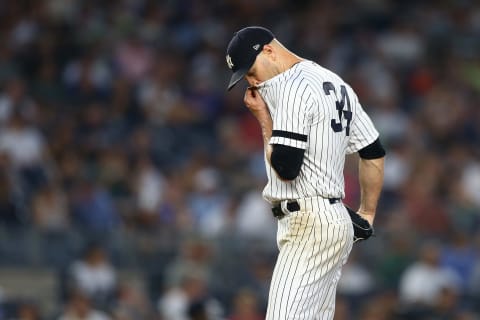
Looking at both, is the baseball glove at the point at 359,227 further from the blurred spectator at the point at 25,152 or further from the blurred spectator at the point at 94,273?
the blurred spectator at the point at 25,152

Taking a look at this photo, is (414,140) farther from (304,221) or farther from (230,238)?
(304,221)

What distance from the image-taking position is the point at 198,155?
12852 millimetres

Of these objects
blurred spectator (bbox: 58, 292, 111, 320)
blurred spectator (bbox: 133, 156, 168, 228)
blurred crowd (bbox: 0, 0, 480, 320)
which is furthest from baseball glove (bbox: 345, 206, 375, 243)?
blurred spectator (bbox: 133, 156, 168, 228)

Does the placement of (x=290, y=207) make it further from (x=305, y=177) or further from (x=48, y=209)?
(x=48, y=209)

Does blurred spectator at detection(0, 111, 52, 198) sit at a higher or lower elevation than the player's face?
higher

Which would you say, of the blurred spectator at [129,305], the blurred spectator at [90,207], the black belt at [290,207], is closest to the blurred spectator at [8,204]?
the blurred spectator at [90,207]

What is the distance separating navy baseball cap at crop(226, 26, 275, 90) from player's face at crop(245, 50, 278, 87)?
2 cm

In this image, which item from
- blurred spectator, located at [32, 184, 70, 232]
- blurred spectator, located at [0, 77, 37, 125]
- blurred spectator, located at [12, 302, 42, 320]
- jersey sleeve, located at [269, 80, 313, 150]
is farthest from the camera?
blurred spectator, located at [0, 77, 37, 125]

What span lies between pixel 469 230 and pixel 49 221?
3.83m

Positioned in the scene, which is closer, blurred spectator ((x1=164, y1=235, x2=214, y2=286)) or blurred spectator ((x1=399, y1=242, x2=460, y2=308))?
blurred spectator ((x1=164, y1=235, x2=214, y2=286))

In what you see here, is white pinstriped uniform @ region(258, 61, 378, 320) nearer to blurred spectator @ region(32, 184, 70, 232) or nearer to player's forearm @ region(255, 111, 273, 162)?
player's forearm @ region(255, 111, 273, 162)

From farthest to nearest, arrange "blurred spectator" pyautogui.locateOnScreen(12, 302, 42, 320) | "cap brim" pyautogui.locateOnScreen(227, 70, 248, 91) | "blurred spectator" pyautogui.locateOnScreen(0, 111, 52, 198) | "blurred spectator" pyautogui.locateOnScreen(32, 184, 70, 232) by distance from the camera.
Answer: "blurred spectator" pyautogui.locateOnScreen(0, 111, 52, 198) < "blurred spectator" pyautogui.locateOnScreen(32, 184, 70, 232) < "blurred spectator" pyautogui.locateOnScreen(12, 302, 42, 320) < "cap brim" pyautogui.locateOnScreen(227, 70, 248, 91)

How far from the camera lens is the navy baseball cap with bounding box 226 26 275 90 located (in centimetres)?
573

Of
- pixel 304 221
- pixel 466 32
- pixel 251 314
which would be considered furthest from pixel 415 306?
pixel 466 32
